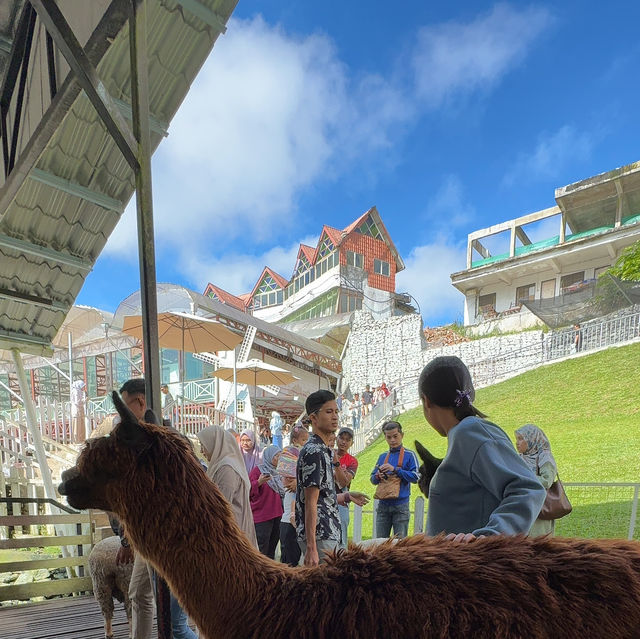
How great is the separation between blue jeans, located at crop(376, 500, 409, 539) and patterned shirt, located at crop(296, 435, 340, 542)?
2200 mm

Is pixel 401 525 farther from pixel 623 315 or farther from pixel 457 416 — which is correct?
pixel 623 315

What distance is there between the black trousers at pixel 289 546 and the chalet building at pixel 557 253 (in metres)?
21.4

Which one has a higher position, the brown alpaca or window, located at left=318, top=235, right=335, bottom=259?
window, located at left=318, top=235, right=335, bottom=259

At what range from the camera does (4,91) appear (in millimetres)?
3223

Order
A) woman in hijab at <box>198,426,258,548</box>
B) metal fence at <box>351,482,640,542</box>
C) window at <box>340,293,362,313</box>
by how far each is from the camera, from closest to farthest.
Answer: woman in hijab at <box>198,426,258,548</box> < metal fence at <box>351,482,640,542</box> < window at <box>340,293,362,313</box>

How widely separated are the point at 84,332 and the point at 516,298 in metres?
24.8

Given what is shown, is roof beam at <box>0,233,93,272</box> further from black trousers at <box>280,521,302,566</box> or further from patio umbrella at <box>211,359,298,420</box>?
patio umbrella at <box>211,359,298,420</box>

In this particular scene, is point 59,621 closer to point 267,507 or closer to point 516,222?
point 267,507

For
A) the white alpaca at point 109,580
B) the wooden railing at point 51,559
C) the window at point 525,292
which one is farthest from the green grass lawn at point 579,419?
the window at point 525,292

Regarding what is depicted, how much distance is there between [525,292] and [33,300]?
2886cm

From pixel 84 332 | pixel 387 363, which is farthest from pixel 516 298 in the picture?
pixel 84 332

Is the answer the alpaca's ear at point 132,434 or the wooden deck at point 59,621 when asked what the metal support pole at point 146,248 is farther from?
the wooden deck at point 59,621

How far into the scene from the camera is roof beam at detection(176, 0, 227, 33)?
240 cm

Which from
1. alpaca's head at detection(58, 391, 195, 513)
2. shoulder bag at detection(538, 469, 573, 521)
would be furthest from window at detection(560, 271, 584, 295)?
alpaca's head at detection(58, 391, 195, 513)
